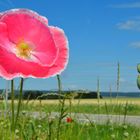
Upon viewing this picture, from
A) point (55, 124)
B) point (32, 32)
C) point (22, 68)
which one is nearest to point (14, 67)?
point (22, 68)

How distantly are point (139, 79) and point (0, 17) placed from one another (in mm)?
9924

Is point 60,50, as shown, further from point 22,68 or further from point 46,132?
point 46,132

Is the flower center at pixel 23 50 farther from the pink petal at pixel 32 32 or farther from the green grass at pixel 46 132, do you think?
the green grass at pixel 46 132

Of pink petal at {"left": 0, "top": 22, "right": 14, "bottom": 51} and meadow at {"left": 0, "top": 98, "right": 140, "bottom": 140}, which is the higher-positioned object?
pink petal at {"left": 0, "top": 22, "right": 14, "bottom": 51}

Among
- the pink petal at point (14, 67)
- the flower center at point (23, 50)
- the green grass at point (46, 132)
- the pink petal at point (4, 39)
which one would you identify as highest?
the pink petal at point (4, 39)

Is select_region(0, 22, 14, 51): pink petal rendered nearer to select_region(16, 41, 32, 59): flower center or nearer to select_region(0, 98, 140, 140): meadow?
select_region(16, 41, 32, 59): flower center

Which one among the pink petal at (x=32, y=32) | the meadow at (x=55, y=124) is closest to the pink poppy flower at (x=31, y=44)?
the pink petal at (x=32, y=32)

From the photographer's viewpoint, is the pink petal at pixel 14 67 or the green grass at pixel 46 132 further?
the green grass at pixel 46 132

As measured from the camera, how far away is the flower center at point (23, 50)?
1.49 meters

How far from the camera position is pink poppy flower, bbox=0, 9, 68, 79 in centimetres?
146

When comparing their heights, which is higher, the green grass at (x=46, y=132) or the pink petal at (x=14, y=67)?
the pink petal at (x=14, y=67)

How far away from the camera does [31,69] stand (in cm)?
144

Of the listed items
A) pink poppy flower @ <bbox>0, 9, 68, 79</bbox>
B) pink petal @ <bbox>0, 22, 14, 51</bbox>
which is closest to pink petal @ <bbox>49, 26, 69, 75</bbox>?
pink poppy flower @ <bbox>0, 9, 68, 79</bbox>

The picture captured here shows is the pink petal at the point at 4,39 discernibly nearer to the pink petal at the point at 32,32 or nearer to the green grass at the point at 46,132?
the pink petal at the point at 32,32
